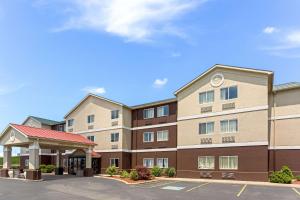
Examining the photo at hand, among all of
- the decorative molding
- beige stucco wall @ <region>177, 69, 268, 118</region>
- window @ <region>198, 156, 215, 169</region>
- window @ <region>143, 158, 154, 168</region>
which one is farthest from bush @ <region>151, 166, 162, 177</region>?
beige stucco wall @ <region>177, 69, 268, 118</region>

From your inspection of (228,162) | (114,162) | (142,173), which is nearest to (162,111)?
(114,162)

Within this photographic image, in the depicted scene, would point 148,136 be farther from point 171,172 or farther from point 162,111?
point 171,172

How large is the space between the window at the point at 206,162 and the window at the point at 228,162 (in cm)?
94

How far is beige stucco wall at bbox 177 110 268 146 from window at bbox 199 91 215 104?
196cm

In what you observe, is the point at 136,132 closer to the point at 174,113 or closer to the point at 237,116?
the point at 174,113

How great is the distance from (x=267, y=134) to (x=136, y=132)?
18.6m

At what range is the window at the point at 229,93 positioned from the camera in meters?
32.6

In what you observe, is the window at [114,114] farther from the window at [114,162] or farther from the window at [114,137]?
the window at [114,162]

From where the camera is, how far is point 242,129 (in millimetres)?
31531

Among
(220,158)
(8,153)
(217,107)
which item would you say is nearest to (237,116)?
(217,107)

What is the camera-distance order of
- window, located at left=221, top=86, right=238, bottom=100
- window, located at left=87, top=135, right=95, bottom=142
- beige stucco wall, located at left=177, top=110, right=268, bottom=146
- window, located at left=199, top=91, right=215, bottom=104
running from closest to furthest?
beige stucco wall, located at left=177, top=110, right=268, bottom=146
window, located at left=221, top=86, right=238, bottom=100
window, located at left=199, top=91, right=215, bottom=104
window, located at left=87, top=135, right=95, bottom=142

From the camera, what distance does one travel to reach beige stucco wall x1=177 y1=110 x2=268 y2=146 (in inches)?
1192

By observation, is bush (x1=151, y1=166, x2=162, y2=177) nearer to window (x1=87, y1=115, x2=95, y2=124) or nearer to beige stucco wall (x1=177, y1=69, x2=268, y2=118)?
beige stucco wall (x1=177, y1=69, x2=268, y2=118)

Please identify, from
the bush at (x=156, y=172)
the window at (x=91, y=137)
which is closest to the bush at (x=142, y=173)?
the bush at (x=156, y=172)
